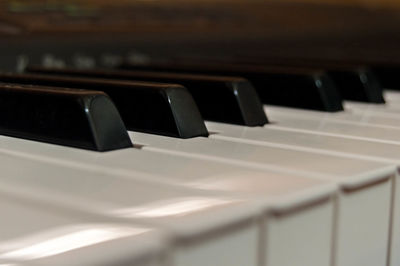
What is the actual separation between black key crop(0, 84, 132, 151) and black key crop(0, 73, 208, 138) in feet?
0.24

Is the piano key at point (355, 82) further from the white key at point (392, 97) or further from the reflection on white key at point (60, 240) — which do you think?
the reflection on white key at point (60, 240)

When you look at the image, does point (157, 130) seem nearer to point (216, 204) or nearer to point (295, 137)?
point (295, 137)

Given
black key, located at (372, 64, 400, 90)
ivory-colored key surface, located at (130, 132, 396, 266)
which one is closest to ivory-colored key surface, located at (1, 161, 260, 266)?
ivory-colored key surface, located at (130, 132, 396, 266)

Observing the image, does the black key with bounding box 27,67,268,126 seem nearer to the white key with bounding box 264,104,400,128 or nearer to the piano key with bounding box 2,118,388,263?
the white key with bounding box 264,104,400,128

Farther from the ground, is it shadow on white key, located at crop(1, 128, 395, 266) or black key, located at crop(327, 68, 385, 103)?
shadow on white key, located at crop(1, 128, 395, 266)

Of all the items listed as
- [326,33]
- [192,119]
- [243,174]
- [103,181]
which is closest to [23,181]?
[103,181]

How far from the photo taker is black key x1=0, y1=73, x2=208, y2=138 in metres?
0.69

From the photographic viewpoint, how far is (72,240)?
35cm

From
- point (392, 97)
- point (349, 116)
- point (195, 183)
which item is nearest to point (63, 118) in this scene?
point (195, 183)

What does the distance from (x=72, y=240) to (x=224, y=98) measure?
1.54 ft

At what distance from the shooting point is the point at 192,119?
70 cm

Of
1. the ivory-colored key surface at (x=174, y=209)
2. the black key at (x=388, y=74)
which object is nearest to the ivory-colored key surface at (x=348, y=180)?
the ivory-colored key surface at (x=174, y=209)

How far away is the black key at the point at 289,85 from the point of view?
916 millimetres

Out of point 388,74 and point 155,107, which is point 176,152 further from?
point 388,74
